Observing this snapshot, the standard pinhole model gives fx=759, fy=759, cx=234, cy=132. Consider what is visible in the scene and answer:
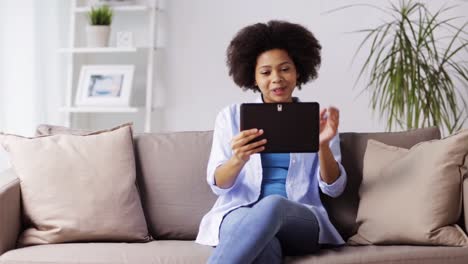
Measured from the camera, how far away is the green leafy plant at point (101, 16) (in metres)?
4.15

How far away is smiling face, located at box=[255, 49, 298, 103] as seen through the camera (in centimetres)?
241

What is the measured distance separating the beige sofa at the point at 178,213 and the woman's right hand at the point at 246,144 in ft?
1.04

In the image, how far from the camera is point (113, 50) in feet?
13.6

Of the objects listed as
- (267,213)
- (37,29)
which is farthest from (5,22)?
(267,213)

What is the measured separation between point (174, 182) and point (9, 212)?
54cm

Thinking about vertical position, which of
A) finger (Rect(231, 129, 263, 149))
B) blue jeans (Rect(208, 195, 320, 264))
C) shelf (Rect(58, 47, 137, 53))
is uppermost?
shelf (Rect(58, 47, 137, 53))

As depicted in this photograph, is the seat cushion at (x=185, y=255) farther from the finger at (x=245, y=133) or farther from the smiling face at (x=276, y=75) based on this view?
the smiling face at (x=276, y=75)

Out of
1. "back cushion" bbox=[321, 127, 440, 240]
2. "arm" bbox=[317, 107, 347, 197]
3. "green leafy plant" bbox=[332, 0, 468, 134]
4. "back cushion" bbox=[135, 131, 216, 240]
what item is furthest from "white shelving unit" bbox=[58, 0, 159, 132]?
"arm" bbox=[317, 107, 347, 197]

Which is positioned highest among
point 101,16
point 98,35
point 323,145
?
point 101,16

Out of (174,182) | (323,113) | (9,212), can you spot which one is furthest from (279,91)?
(9,212)

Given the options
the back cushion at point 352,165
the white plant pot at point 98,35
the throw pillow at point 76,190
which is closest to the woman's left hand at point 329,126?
the back cushion at point 352,165

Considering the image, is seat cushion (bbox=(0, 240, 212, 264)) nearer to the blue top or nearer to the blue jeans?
the blue jeans

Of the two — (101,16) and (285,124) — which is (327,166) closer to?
(285,124)

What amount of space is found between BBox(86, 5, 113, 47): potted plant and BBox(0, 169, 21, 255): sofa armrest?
1809 mm
